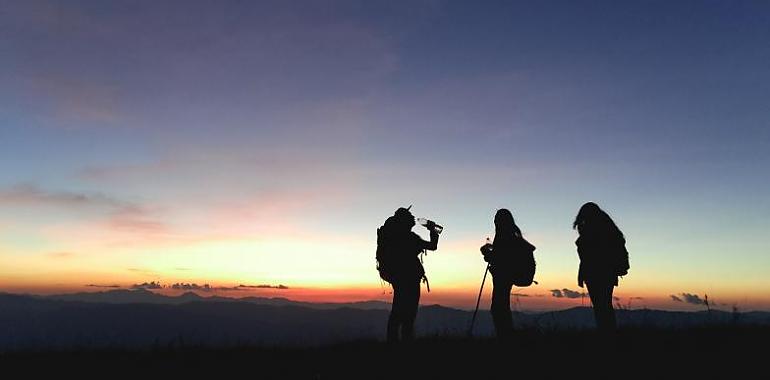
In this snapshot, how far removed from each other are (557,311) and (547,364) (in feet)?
11.7

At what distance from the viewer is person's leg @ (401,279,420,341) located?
29.6 feet

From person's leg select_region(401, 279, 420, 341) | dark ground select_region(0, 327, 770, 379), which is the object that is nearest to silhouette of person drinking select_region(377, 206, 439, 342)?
person's leg select_region(401, 279, 420, 341)

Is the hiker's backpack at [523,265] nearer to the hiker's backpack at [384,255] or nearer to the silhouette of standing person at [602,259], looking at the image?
the silhouette of standing person at [602,259]

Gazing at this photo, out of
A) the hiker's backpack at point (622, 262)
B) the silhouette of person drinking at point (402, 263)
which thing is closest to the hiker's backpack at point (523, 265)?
the hiker's backpack at point (622, 262)

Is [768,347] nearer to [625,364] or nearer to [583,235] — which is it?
[625,364]

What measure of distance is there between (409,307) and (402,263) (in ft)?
2.52

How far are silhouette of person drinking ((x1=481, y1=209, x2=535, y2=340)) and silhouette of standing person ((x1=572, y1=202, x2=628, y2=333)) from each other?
3.16 ft

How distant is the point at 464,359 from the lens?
265 inches

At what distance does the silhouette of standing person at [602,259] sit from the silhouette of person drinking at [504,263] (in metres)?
0.96

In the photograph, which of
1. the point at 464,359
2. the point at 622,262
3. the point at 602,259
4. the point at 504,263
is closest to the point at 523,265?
the point at 504,263

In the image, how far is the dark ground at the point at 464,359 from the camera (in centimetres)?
585

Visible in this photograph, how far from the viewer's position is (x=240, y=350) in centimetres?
862

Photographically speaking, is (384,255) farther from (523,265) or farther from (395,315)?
(523,265)

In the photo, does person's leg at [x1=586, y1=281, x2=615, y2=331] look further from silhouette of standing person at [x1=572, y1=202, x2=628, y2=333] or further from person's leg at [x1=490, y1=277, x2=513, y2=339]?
person's leg at [x1=490, y1=277, x2=513, y2=339]
